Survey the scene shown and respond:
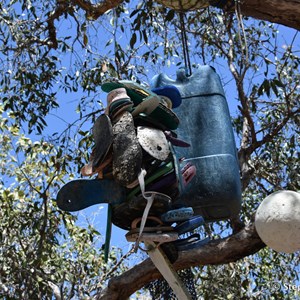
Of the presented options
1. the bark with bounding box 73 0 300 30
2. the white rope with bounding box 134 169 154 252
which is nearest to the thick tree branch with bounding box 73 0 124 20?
the bark with bounding box 73 0 300 30

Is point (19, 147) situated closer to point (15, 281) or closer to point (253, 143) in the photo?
point (15, 281)

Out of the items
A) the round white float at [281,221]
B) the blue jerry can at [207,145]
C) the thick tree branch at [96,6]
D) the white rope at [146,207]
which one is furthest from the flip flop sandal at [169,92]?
the thick tree branch at [96,6]

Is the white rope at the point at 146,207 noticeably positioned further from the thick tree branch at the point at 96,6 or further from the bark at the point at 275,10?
the thick tree branch at the point at 96,6

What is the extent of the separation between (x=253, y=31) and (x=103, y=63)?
1.28m

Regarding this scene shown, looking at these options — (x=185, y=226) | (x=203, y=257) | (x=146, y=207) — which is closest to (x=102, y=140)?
(x=146, y=207)

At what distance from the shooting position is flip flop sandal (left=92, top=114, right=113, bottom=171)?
223cm

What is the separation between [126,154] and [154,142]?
0.10 meters

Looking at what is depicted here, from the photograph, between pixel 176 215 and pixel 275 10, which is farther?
pixel 275 10

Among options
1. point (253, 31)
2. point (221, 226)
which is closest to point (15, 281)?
point (221, 226)

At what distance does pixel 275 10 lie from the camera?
9.70 ft

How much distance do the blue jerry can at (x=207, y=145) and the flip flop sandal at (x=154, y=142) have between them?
0.90 feet

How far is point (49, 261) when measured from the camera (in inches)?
227

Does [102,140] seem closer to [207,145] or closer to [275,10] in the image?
[207,145]

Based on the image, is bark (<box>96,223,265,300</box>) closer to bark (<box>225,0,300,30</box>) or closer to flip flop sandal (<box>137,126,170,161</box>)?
bark (<box>225,0,300,30</box>)
